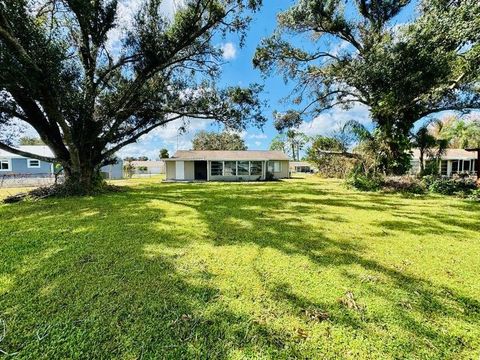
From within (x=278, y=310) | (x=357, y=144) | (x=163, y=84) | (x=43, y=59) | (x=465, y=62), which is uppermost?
(x=163, y=84)

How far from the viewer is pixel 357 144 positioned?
13953 millimetres

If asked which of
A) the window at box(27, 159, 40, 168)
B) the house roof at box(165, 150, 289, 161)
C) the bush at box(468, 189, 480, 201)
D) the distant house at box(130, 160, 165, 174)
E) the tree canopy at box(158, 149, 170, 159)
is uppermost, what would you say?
the tree canopy at box(158, 149, 170, 159)

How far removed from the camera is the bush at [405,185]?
37.4 ft

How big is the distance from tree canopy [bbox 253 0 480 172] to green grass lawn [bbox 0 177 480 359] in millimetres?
5058

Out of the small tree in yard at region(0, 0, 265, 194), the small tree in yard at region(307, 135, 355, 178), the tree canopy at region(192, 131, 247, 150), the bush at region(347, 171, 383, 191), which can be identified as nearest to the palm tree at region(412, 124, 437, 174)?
the bush at region(347, 171, 383, 191)

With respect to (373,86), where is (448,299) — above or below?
below

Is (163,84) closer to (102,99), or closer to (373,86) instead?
(102,99)

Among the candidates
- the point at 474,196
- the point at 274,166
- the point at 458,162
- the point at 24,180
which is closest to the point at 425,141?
the point at 474,196

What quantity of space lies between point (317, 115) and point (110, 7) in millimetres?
11811

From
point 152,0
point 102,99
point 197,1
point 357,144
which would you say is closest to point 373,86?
point 357,144

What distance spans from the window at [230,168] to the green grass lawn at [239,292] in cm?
1790

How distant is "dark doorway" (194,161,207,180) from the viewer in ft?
74.9

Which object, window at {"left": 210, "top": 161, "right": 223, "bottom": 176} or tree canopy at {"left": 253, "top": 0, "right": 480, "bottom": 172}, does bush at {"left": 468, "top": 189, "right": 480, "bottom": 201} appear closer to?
tree canopy at {"left": 253, "top": 0, "right": 480, "bottom": 172}

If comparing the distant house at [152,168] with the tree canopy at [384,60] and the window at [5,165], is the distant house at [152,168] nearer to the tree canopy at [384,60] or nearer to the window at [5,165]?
the window at [5,165]
